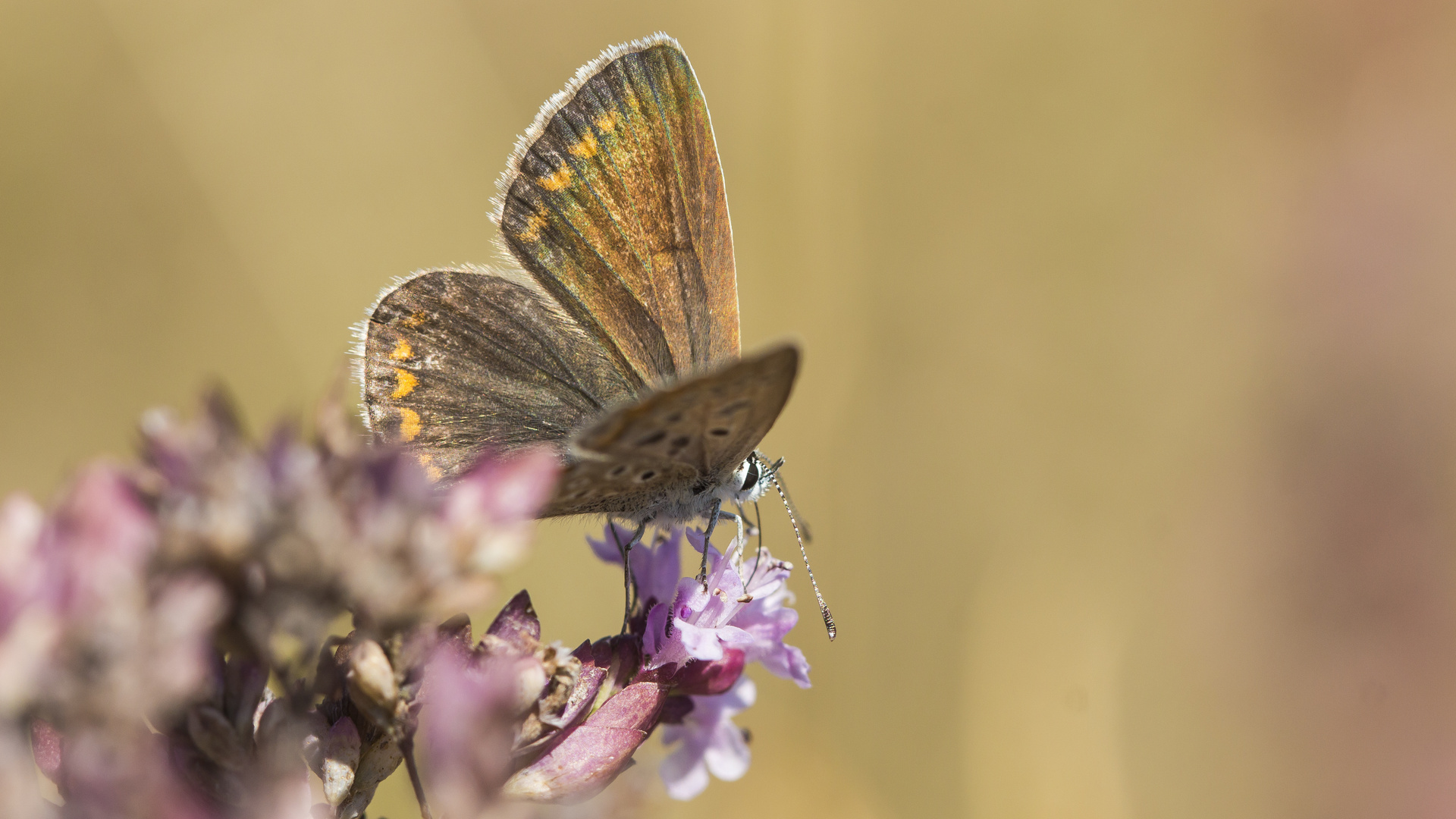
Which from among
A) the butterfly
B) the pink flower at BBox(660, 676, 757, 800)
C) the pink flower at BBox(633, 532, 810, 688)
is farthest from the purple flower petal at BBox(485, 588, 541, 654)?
the butterfly

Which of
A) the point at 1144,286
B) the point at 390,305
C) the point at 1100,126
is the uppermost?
the point at 390,305

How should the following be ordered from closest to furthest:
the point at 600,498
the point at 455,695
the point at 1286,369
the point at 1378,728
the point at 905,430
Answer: the point at 455,695, the point at 600,498, the point at 1378,728, the point at 905,430, the point at 1286,369

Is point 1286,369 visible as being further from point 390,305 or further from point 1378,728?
point 390,305

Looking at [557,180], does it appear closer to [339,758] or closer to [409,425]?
[409,425]

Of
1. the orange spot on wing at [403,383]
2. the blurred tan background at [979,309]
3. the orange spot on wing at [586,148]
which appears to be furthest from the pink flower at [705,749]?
the blurred tan background at [979,309]

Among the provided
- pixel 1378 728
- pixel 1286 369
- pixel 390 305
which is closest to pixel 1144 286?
pixel 1286 369

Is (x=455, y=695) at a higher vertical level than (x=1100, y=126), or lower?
higher

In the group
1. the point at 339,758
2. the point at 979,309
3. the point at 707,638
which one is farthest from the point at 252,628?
the point at 979,309

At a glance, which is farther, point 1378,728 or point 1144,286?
point 1144,286
